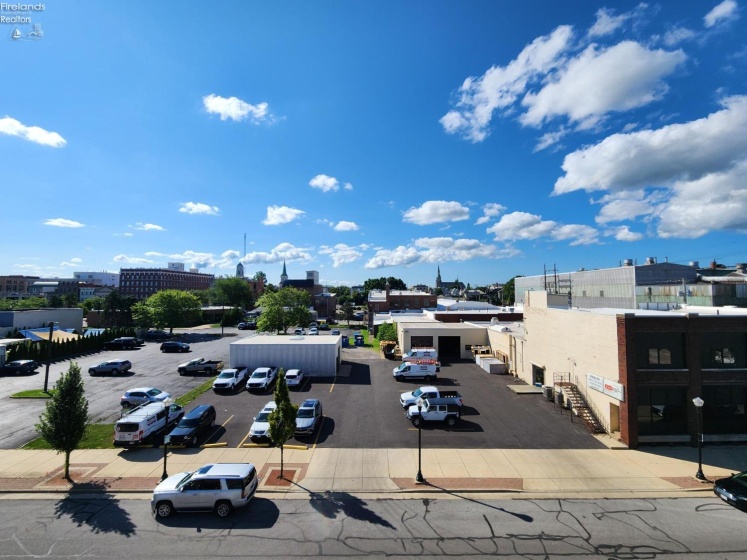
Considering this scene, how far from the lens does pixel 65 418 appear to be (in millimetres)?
16281

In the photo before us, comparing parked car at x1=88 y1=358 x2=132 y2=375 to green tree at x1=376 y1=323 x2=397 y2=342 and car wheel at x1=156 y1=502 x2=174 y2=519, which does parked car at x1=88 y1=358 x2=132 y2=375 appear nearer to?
car wheel at x1=156 y1=502 x2=174 y2=519

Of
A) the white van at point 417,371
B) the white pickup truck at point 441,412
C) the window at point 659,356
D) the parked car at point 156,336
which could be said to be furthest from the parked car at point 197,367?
the window at point 659,356

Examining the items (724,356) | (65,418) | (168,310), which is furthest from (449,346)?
(168,310)

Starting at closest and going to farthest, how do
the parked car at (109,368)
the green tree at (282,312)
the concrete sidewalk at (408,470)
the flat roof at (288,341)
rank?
the concrete sidewalk at (408,470)
the flat roof at (288,341)
the parked car at (109,368)
the green tree at (282,312)

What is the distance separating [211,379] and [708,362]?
3722cm

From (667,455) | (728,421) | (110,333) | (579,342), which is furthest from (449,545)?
(110,333)

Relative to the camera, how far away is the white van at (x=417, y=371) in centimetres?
3369

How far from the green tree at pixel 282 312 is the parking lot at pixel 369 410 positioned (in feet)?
52.4

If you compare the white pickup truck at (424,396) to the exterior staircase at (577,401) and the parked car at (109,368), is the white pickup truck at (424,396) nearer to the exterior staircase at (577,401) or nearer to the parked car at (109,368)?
the exterior staircase at (577,401)

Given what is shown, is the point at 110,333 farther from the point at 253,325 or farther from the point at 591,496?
the point at 591,496

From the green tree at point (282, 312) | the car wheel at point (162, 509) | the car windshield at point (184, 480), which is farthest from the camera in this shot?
the green tree at point (282, 312)

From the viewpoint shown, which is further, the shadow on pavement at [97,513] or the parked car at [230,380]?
the parked car at [230,380]

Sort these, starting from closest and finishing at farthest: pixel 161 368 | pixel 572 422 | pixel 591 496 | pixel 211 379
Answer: pixel 591 496 < pixel 572 422 < pixel 211 379 < pixel 161 368

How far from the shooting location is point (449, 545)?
11938mm
